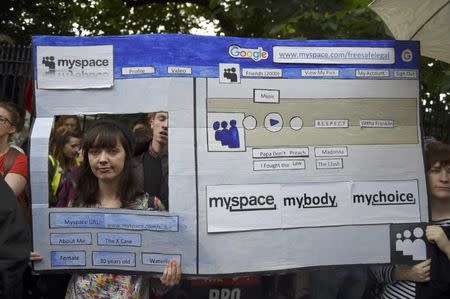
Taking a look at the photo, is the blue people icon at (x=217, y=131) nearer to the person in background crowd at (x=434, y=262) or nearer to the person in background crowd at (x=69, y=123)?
the person in background crowd at (x=69, y=123)

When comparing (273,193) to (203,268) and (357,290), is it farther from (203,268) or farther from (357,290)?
(357,290)

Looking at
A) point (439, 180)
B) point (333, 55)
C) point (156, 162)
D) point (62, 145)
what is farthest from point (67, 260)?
point (439, 180)

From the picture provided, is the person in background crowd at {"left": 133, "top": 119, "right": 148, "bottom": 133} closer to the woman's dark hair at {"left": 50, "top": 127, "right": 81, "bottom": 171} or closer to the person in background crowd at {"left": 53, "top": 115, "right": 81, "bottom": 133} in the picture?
the person in background crowd at {"left": 53, "top": 115, "right": 81, "bottom": 133}

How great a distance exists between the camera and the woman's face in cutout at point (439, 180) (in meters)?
4.47

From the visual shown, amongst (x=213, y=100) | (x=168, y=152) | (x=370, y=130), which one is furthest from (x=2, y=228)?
(x=370, y=130)

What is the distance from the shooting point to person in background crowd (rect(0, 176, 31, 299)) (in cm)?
374

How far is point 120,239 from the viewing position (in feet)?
13.6

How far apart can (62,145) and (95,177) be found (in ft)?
3.65

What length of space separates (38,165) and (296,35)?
3724mm

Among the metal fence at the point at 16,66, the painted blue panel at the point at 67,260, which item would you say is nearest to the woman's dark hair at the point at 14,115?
the painted blue panel at the point at 67,260

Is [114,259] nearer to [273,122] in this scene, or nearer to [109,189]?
[109,189]

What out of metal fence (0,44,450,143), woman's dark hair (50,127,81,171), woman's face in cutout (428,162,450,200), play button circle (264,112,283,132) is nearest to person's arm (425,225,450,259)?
woman's face in cutout (428,162,450,200)

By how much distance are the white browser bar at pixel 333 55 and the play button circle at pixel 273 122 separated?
29 cm

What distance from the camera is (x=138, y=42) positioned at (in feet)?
13.5
